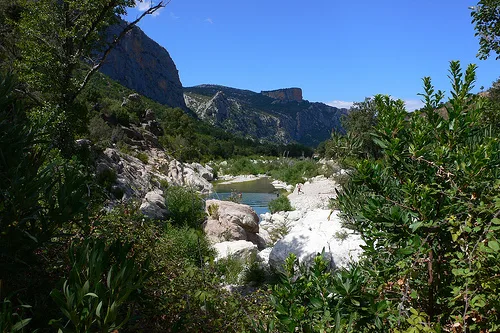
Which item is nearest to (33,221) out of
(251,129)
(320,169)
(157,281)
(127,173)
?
(157,281)

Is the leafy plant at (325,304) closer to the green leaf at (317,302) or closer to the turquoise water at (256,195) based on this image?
the green leaf at (317,302)

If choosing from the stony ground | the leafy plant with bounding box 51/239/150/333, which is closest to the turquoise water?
the stony ground

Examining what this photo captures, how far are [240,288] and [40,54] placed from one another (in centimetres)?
812

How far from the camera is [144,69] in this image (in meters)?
124

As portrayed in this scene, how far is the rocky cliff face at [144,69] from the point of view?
10862cm

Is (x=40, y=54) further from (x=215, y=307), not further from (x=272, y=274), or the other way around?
(x=215, y=307)

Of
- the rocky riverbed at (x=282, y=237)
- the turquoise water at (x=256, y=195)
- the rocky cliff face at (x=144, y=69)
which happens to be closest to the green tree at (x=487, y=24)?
the rocky riverbed at (x=282, y=237)

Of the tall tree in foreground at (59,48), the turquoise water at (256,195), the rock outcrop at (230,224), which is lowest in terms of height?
the turquoise water at (256,195)

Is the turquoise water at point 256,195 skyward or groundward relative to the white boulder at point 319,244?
groundward

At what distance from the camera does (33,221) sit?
1960 mm

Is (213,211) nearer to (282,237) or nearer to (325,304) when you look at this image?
(282,237)

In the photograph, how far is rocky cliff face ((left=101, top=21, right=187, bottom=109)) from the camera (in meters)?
109

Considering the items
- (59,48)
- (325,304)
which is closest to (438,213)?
(325,304)

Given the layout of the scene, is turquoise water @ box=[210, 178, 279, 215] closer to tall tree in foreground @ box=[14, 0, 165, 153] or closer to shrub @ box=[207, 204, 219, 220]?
shrub @ box=[207, 204, 219, 220]
